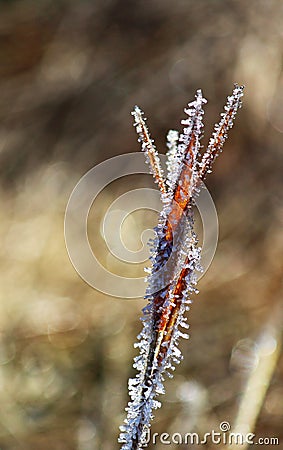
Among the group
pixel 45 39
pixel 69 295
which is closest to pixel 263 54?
pixel 45 39

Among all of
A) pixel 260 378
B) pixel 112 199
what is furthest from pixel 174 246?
pixel 112 199

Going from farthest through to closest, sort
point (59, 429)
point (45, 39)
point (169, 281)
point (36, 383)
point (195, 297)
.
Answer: point (45, 39), point (195, 297), point (36, 383), point (59, 429), point (169, 281)

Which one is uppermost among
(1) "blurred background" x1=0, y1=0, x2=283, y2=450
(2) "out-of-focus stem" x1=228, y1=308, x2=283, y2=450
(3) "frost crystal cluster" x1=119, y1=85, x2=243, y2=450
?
(1) "blurred background" x1=0, y1=0, x2=283, y2=450

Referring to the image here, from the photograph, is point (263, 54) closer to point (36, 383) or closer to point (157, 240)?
point (36, 383)

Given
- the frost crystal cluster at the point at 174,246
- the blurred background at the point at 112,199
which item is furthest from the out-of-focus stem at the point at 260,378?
the frost crystal cluster at the point at 174,246

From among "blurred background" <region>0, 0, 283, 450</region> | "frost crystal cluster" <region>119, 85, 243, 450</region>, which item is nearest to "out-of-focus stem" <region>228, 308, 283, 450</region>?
"blurred background" <region>0, 0, 283, 450</region>

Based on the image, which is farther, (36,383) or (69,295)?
(69,295)

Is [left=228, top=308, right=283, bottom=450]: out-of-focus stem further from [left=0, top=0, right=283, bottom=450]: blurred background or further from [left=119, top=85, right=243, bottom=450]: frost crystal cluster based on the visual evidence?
[left=119, top=85, right=243, bottom=450]: frost crystal cluster

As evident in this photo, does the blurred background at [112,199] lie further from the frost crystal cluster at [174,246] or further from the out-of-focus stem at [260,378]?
the frost crystal cluster at [174,246]
